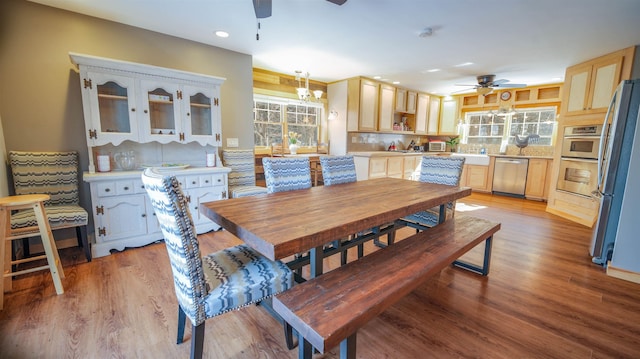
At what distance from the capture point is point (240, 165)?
12.0 feet

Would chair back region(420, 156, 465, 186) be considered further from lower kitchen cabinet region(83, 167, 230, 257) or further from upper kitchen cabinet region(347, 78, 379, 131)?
lower kitchen cabinet region(83, 167, 230, 257)

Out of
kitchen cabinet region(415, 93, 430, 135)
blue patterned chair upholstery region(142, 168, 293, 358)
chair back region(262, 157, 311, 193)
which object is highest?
kitchen cabinet region(415, 93, 430, 135)

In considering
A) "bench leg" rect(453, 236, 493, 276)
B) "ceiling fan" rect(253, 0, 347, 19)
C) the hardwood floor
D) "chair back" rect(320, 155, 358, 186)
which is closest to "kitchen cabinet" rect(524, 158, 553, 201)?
the hardwood floor

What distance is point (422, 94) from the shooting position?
249 inches

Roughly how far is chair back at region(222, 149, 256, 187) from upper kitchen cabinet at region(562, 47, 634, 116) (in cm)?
497

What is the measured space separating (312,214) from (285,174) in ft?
2.81

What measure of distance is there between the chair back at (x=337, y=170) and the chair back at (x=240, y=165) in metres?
1.50

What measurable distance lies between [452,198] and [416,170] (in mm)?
4008

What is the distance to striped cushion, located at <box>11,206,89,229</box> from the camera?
6.98 feet

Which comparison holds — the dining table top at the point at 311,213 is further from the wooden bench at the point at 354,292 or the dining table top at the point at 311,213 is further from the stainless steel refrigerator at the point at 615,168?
the stainless steel refrigerator at the point at 615,168

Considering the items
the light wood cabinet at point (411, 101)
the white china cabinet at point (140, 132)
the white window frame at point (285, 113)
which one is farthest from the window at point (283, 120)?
the light wood cabinet at point (411, 101)

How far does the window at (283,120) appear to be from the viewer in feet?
15.4

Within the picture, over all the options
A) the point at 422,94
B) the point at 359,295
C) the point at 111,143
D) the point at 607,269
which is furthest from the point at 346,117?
the point at 359,295

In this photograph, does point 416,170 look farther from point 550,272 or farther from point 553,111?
point 550,272
